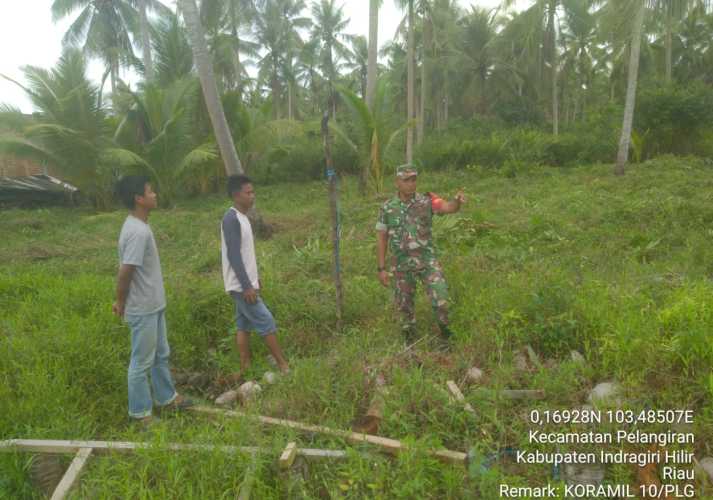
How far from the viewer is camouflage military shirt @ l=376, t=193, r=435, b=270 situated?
402cm

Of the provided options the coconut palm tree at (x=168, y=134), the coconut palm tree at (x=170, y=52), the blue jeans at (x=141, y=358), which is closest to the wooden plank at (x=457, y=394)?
the blue jeans at (x=141, y=358)

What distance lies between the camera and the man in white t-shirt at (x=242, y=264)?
3500 mm

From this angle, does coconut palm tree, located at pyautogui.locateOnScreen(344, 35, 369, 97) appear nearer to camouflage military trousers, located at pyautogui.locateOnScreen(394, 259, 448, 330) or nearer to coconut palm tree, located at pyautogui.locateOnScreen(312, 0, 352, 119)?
coconut palm tree, located at pyautogui.locateOnScreen(312, 0, 352, 119)

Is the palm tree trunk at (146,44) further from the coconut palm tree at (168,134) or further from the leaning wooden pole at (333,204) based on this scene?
the leaning wooden pole at (333,204)

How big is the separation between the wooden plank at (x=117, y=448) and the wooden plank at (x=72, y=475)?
2.1 inches

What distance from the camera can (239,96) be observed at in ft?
44.1

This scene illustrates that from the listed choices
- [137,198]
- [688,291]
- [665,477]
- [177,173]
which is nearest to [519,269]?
[688,291]

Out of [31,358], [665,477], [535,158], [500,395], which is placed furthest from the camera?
[535,158]

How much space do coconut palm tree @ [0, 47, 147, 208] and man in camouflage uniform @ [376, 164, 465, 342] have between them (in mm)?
9893

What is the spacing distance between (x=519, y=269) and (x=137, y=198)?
4.04 meters

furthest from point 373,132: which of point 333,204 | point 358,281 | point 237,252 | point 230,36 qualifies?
point 230,36

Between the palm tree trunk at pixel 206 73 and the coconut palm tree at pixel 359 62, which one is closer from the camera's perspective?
the palm tree trunk at pixel 206 73

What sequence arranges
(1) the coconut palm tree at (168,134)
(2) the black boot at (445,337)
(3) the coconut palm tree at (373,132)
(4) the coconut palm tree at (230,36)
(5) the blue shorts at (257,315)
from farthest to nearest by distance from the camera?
(4) the coconut palm tree at (230,36), (1) the coconut palm tree at (168,134), (3) the coconut palm tree at (373,132), (2) the black boot at (445,337), (5) the blue shorts at (257,315)

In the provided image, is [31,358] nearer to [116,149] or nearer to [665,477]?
[665,477]
